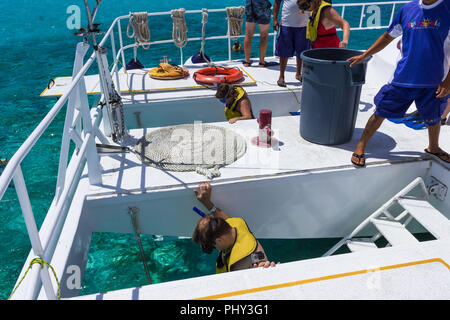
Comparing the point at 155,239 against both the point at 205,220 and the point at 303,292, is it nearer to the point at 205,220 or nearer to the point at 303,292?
the point at 205,220

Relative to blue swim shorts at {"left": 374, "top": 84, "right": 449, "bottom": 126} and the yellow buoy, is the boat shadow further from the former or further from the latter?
the yellow buoy

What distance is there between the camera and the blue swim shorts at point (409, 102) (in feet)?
8.66

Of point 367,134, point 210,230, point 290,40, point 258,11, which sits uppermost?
point 258,11

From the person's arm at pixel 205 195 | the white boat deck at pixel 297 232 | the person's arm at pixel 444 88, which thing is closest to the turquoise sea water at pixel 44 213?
the white boat deck at pixel 297 232

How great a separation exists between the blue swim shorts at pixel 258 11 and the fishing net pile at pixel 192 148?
275 centimetres

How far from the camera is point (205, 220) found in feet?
7.72

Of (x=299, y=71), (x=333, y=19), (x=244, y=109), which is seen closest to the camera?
Result: (x=333, y=19)

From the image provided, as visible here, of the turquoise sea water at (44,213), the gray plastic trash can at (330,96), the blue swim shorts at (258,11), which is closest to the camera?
the gray plastic trash can at (330,96)

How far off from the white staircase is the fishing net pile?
130cm

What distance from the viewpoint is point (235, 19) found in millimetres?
6668

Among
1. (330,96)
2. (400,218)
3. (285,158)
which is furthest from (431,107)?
(285,158)

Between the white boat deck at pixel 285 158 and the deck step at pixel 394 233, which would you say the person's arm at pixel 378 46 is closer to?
the white boat deck at pixel 285 158

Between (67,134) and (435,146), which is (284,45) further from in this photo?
(67,134)

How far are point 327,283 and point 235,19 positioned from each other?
597 cm
